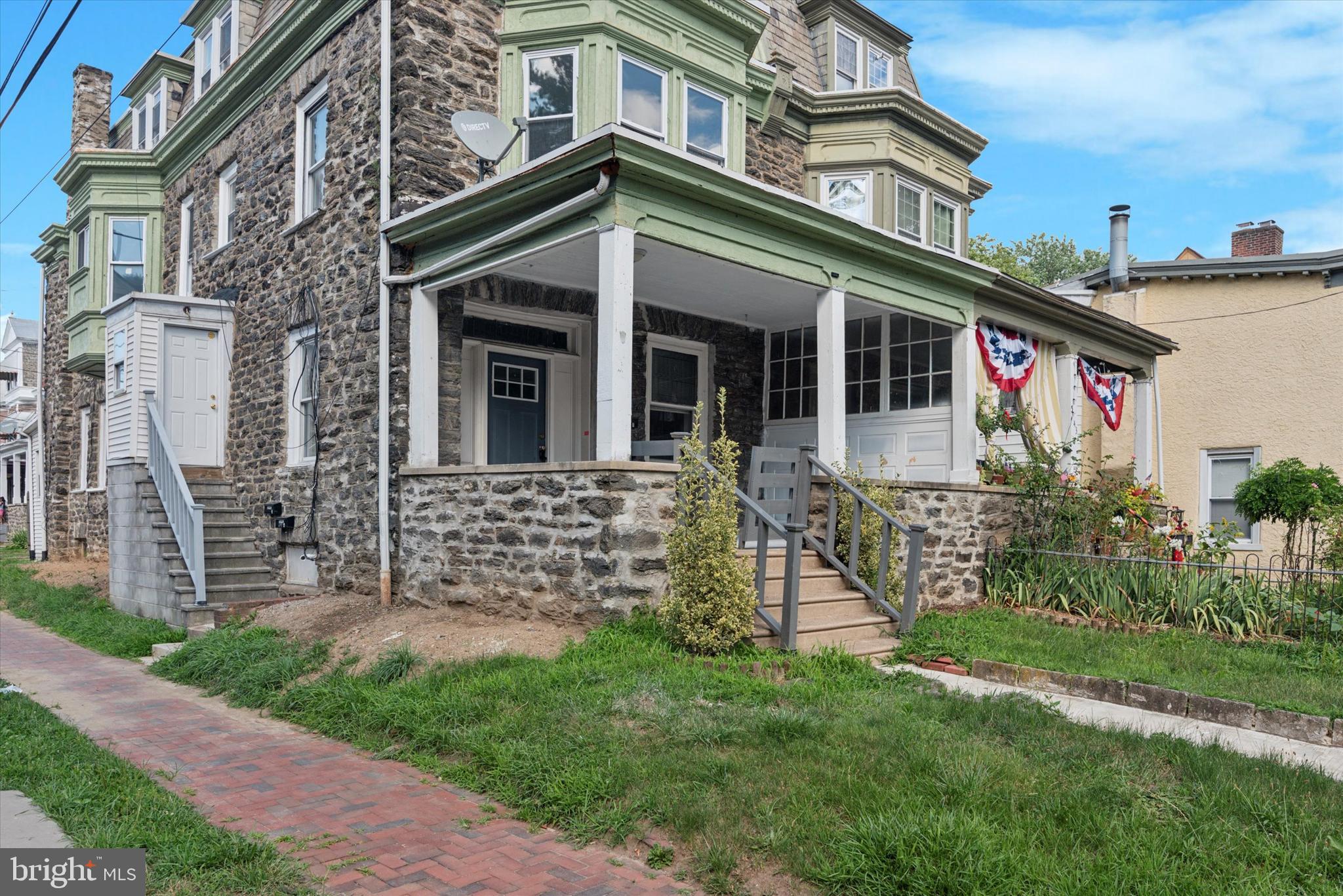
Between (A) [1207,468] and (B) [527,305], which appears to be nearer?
(B) [527,305]

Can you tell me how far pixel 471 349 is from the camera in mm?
10805

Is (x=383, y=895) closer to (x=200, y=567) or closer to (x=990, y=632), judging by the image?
(x=990, y=632)

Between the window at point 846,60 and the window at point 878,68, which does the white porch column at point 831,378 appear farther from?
the window at point 878,68

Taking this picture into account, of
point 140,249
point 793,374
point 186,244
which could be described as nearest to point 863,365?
point 793,374

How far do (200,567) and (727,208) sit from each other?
6.99 metres

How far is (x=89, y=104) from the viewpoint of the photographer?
63.2ft

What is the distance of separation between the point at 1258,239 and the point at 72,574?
869 inches

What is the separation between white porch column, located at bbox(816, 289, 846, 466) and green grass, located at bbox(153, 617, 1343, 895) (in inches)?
128

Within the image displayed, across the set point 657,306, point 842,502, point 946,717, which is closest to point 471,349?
point 657,306

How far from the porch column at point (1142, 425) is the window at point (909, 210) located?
170 inches

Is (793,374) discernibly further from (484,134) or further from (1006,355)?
(484,134)

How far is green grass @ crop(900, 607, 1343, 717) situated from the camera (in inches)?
248

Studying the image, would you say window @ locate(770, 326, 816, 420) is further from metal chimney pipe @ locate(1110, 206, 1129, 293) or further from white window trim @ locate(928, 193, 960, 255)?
metal chimney pipe @ locate(1110, 206, 1129, 293)

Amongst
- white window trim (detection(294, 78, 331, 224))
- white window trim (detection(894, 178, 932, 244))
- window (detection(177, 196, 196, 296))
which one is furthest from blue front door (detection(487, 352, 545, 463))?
window (detection(177, 196, 196, 296))
